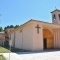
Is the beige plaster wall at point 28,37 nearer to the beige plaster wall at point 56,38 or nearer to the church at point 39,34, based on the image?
the church at point 39,34

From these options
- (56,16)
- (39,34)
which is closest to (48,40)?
(56,16)

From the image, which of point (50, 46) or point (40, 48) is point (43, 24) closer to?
point (40, 48)

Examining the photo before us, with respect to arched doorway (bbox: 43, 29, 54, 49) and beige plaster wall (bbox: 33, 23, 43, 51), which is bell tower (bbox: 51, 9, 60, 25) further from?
beige plaster wall (bbox: 33, 23, 43, 51)

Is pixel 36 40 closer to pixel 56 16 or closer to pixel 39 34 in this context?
pixel 39 34

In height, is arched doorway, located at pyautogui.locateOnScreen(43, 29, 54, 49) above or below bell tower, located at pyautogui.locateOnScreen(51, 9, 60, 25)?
below

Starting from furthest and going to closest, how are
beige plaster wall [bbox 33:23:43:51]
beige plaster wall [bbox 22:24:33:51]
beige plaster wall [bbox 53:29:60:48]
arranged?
beige plaster wall [bbox 53:29:60:48], beige plaster wall [bbox 22:24:33:51], beige plaster wall [bbox 33:23:43:51]

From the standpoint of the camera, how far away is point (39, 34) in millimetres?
22328

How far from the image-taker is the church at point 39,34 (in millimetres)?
22047

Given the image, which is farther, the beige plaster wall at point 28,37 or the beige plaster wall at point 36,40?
the beige plaster wall at point 28,37

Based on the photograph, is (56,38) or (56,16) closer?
(56,38)

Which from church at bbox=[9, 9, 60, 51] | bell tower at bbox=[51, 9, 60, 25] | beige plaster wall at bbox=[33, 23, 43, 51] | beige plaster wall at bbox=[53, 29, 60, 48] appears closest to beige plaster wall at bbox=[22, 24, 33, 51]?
church at bbox=[9, 9, 60, 51]

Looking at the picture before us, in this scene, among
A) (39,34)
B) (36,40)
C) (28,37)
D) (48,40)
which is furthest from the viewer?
(48,40)

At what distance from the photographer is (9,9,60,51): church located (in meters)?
22.0

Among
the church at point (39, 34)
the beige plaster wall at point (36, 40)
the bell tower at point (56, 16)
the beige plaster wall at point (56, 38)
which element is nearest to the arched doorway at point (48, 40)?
the church at point (39, 34)
